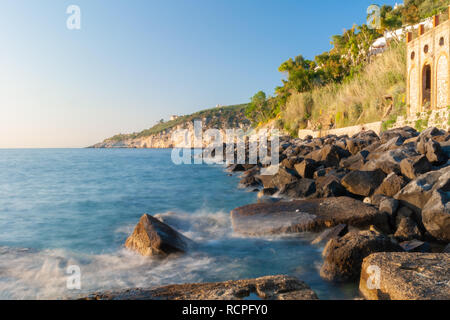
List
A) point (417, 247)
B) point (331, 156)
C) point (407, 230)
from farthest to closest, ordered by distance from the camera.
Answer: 1. point (331, 156)
2. point (407, 230)
3. point (417, 247)

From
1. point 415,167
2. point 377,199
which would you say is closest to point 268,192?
point 377,199

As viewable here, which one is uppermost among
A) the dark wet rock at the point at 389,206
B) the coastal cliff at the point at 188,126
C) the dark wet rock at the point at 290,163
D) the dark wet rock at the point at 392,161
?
the coastal cliff at the point at 188,126

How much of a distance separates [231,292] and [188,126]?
4752 inches

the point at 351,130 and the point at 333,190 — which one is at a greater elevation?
the point at 351,130

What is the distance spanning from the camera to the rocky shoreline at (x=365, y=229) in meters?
2.54

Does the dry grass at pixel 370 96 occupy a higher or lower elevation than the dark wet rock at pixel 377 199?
higher

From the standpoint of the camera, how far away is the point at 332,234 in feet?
14.8

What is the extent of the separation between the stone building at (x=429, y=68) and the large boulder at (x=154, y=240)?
14483mm

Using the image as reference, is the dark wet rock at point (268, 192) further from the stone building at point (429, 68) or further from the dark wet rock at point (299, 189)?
the stone building at point (429, 68)

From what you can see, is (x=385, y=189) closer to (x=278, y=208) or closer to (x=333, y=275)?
(x=278, y=208)

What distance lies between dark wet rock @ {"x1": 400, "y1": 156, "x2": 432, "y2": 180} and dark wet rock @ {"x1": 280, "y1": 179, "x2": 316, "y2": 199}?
201cm

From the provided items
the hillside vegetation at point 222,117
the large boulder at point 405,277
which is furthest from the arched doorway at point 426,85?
the hillside vegetation at point 222,117

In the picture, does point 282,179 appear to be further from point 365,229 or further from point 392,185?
point 365,229

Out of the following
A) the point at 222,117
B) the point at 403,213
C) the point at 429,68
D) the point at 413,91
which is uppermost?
the point at 222,117
